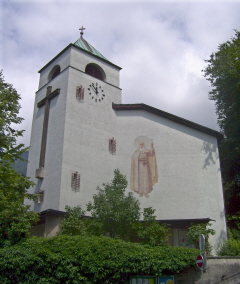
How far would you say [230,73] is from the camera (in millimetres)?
22500

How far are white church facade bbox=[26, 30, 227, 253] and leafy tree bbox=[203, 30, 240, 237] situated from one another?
174cm

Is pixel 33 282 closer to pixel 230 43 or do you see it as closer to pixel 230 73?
pixel 230 73

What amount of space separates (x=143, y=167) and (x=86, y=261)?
33.9 feet

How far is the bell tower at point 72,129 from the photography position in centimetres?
2069

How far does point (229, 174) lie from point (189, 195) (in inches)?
250

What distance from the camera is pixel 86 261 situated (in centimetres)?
1390

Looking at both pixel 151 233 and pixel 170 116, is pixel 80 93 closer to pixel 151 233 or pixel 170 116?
pixel 170 116

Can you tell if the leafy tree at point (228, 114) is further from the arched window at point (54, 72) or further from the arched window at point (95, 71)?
the arched window at point (54, 72)

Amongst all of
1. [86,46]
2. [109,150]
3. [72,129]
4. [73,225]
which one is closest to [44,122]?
[72,129]

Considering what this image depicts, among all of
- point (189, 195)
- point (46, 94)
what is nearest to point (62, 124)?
point (46, 94)

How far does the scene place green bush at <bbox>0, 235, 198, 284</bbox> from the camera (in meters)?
13.8

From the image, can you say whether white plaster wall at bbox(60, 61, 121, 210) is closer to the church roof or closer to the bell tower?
the bell tower

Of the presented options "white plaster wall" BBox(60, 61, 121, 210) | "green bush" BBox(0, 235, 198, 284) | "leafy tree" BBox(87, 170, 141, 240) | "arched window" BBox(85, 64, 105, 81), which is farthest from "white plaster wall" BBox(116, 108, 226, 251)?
"green bush" BBox(0, 235, 198, 284)

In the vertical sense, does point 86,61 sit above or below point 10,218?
above
